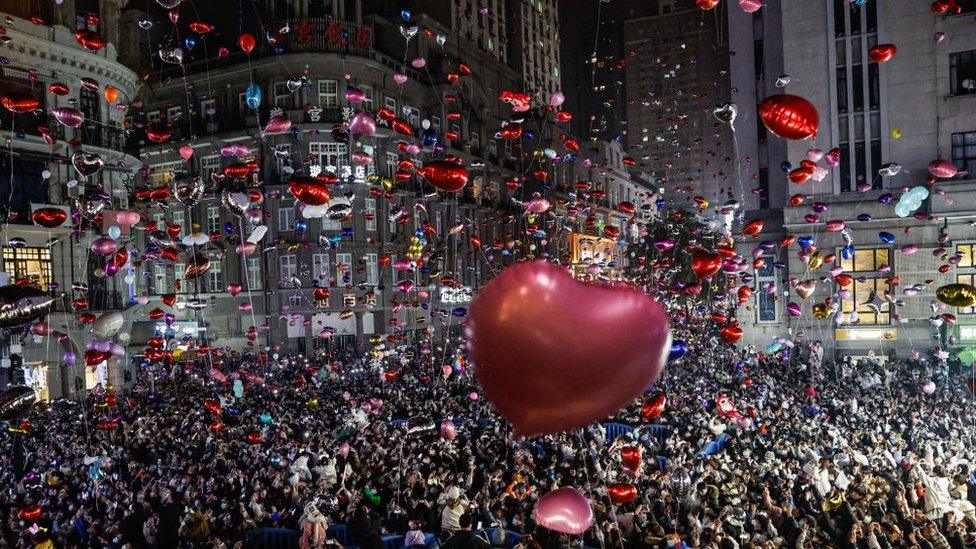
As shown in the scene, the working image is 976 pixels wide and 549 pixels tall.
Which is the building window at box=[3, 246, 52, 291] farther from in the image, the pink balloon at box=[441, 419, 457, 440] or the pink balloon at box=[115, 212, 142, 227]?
the pink balloon at box=[441, 419, 457, 440]

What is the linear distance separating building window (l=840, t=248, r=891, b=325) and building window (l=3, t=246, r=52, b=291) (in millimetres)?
29279

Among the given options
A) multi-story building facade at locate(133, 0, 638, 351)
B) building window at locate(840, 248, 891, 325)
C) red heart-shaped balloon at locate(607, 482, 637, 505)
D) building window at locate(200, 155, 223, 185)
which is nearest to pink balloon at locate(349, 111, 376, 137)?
red heart-shaped balloon at locate(607, 482, 637, 505)

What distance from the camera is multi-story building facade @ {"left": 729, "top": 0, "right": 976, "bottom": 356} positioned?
2409 cm

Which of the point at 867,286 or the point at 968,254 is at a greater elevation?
the point at 968,254

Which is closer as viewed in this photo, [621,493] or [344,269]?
[621,493]

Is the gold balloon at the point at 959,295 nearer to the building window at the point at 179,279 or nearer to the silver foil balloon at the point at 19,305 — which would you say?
the silver foil balloon at the point at 19,305

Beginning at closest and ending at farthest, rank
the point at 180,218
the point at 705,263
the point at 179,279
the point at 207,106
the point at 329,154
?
the point at 705,263
the point at 329,154
the point at 207,106
the point at 180,218
the point at 179,279

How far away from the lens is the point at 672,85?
104188 millimetres

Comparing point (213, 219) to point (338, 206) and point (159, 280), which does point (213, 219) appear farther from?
point (338, 206)

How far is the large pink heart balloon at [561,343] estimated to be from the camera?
4.34 metres

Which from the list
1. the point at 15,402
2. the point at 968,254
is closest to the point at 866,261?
the point at 968,254

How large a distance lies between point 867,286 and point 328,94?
88.5 ft

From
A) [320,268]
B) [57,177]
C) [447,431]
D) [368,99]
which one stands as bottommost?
[447,431]

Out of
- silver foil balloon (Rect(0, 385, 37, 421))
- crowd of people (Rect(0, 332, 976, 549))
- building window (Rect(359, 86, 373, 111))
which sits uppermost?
building window (Rect(359, 86, 373, 111))
